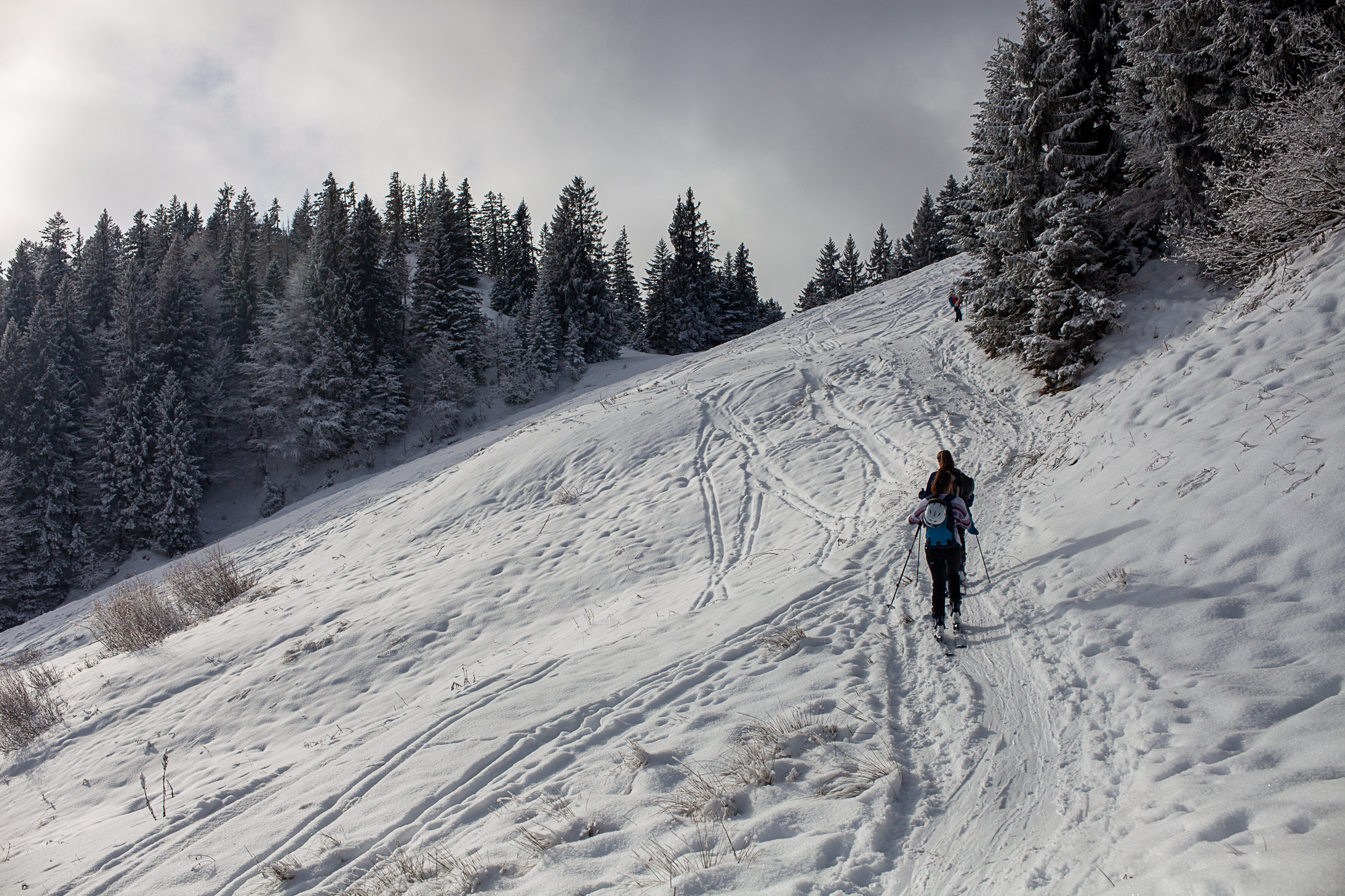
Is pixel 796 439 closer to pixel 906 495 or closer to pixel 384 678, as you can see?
pixel 906 495

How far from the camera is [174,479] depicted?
114 feet

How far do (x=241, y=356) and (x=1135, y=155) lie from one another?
51.4m

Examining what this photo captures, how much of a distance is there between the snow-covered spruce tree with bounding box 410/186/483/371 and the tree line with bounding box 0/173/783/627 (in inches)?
5.8

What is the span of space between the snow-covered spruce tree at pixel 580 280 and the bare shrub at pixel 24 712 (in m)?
36.2

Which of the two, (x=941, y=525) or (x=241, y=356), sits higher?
(x=241, y=356)

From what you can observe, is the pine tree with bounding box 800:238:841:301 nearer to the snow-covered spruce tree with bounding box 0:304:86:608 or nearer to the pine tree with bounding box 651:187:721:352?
the pine tree with bounding box 651:187:721:352

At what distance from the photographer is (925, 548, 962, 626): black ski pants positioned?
6.53 m

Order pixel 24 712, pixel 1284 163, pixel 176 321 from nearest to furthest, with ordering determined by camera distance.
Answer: pixel 24 712
pixel 1284 163
pixel 176 321

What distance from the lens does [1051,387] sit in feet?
49.3

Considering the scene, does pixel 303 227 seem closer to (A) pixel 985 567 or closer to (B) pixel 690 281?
(B) pixel 690 281

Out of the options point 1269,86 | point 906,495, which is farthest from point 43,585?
point 1269,86

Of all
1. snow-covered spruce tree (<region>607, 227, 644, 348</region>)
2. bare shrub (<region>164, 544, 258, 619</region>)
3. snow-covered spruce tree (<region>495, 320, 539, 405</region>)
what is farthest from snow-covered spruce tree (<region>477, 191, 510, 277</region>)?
bare shrub (<region>164, 544, 258, 619</region>)

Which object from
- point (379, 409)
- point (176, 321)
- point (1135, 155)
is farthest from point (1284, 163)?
point (176, 321)

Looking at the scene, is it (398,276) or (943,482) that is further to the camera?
(398,276)
